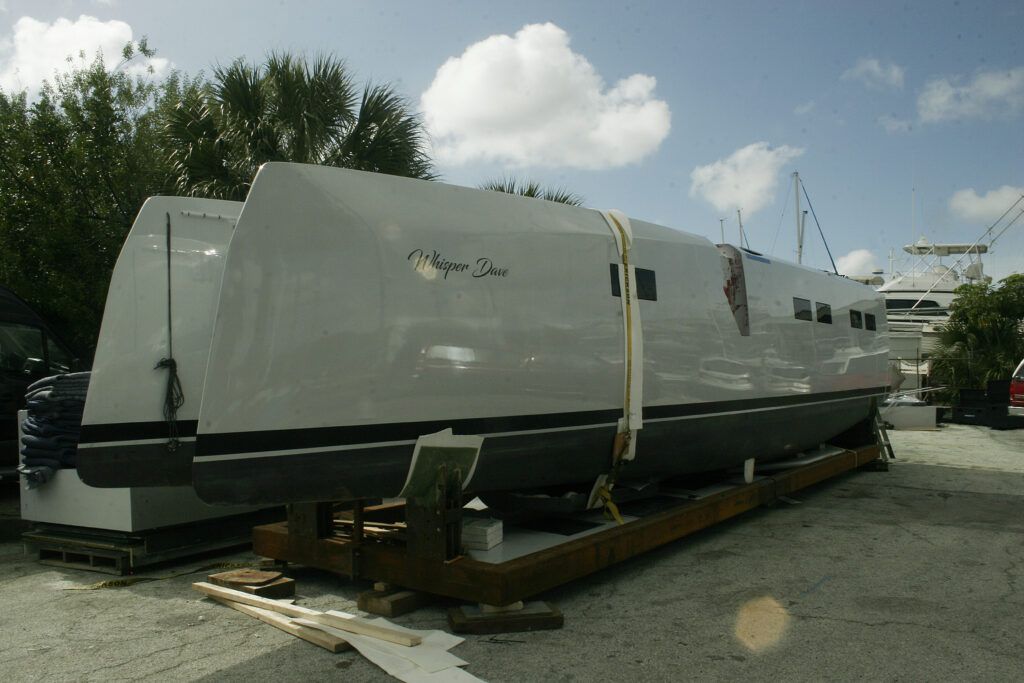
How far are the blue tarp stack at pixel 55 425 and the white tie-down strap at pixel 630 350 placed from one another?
4368mm

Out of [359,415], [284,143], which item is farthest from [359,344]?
[284,143]

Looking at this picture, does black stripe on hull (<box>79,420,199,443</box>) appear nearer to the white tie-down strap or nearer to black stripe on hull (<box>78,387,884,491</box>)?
black stripe on hull (<box>78,387,884,491</box>)

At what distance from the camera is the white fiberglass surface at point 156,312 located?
480 centimetres

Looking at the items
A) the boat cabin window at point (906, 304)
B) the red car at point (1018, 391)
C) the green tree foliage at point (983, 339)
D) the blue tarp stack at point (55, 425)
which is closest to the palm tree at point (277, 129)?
the blue tarp stack at point (55, 425)

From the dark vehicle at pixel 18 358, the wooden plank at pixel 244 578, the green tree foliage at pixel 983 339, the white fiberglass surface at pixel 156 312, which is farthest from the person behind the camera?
the green tree foliage at pixel 983 339

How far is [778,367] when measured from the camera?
24.5 ft

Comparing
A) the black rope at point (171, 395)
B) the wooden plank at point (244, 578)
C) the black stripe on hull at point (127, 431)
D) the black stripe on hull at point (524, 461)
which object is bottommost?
the wooden plank at point (244, 578)

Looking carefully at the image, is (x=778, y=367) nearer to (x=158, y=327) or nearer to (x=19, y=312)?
(x=158, y=327)

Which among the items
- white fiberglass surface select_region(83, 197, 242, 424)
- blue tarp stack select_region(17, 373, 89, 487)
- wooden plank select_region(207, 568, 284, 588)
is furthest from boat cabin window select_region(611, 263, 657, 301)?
blue tarp stack select_region(17, 373, 89, 487)

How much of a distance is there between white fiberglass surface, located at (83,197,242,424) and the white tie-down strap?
113 inches

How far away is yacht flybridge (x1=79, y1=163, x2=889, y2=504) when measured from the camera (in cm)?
397

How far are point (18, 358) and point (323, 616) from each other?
7.05m

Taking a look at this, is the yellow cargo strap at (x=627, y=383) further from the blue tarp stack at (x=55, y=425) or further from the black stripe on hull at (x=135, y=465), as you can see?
the blue tarp stack at (x=55, y=425)

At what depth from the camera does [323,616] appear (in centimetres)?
439
